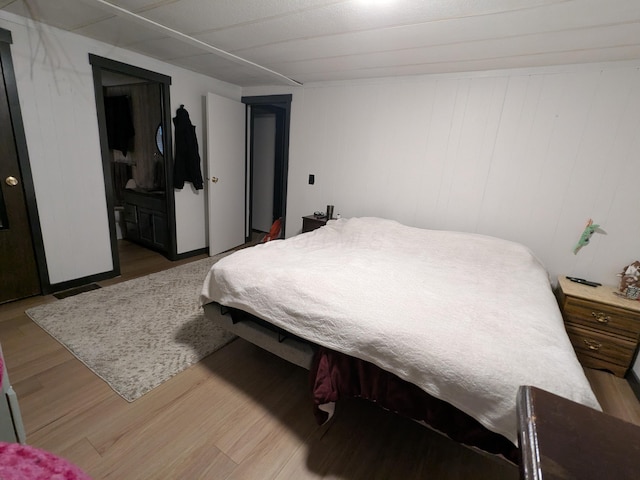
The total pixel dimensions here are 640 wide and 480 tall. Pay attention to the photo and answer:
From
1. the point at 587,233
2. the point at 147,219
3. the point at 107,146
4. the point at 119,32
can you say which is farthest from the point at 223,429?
the point at 147,219

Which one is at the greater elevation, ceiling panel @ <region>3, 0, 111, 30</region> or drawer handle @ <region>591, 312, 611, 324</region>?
ceiling panel @ <region>3, 0, 111, 30</region>

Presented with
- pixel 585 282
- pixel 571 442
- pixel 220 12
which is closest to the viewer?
pixel 571 442

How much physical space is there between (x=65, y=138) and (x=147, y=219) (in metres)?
1.49

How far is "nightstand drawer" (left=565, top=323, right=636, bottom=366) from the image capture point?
1994 millimetres

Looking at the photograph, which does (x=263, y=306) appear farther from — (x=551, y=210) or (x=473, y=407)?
(x=551, y=210)

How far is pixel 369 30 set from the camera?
6.21 ft

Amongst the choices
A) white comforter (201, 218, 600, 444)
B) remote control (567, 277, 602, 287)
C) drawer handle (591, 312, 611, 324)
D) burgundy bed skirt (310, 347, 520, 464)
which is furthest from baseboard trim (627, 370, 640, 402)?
burgundy bed skirt (310, 347, 520, 464)

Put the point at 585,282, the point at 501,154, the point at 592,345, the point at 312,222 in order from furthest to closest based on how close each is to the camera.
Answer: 1. the point at 312,222
2. the point at 501,154
3. the point at 585,282
4. the point at 592,345

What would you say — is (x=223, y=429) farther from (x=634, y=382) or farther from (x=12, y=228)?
(x=634, y=382)

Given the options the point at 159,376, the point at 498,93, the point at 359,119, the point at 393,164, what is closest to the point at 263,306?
the point at 159,376

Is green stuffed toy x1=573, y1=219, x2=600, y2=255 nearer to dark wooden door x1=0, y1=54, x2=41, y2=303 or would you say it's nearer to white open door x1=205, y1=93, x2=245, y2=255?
white open door x1=205, y1=93, x2=245, y2=255

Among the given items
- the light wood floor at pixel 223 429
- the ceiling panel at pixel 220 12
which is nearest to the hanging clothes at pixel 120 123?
the ceiling panel at pixel 220 12

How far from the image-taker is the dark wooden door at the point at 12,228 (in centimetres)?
223

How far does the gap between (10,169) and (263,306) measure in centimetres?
244
